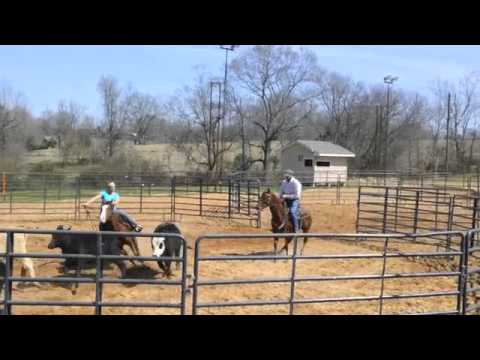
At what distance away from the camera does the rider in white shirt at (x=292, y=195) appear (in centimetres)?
1063

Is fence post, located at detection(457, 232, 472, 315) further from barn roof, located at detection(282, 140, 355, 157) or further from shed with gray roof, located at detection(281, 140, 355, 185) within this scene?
barn roof, located at detection(282, 140, 355, 157)

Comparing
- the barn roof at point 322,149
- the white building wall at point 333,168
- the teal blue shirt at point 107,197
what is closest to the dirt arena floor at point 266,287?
the teal blue shirt at point 107,197

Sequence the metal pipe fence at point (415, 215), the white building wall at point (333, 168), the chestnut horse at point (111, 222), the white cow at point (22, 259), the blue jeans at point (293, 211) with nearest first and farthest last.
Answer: the white cow at point (22, 259) < the chestnut horse at point (111, 222) < the blue jeans at point (293, 211) < the metal pipe fence at point (415, 215) < the white building wall at point (333, 168)

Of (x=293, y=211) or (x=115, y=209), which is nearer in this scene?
(x=115, y=209)

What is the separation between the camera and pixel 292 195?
10.7 metres

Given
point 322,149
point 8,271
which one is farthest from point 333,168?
point 8,271

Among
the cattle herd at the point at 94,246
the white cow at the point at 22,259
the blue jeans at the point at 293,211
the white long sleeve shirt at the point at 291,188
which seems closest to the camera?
the white cow at the point at 22,259

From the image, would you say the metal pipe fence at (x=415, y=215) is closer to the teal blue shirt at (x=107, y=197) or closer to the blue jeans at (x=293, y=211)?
the blue jeans at (x=293, y=211)

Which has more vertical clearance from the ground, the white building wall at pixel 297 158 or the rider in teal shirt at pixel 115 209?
the white building wall at pixel 297 158

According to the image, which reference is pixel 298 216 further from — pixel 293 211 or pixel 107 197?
pixel 107 197

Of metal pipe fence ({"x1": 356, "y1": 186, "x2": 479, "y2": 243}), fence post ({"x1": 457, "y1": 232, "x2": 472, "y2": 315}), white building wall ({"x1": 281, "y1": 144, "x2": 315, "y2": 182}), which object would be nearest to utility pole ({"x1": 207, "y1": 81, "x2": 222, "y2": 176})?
white building wall ({"x1": 281, "y1": 144, "x2": 315, "y2": 182})
